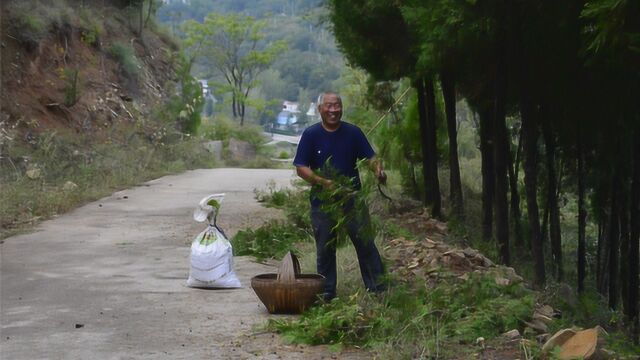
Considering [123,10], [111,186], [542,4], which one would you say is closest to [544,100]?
[542,4]

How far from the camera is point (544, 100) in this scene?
53.3 ft

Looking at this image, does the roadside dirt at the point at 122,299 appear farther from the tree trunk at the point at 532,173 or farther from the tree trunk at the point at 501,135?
the tree trunk at the point at 532,173

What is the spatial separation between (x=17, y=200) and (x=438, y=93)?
10.3 meters

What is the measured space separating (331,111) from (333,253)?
1341 millimetres

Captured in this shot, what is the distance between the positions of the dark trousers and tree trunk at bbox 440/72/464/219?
28.3ft

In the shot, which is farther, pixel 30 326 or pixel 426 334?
pixel 30 326

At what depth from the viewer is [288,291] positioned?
30.2 feet

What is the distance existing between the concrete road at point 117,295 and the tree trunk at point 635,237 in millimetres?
5382

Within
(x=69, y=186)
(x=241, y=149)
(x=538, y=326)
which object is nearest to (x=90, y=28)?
(x=69, y=186)

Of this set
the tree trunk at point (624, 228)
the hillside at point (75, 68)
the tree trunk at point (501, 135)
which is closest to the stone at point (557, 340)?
the tree trunk at point (501, 135)

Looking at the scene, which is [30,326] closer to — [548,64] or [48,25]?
[548,64]

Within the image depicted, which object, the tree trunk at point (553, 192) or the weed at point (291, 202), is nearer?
the weed at point (291, 202)

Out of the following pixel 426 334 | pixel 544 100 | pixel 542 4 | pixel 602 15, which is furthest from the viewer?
pixel 544 100

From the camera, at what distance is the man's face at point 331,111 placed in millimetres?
9398
